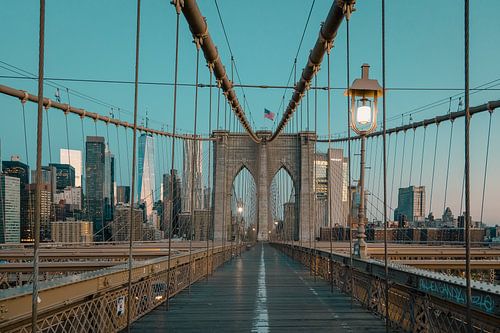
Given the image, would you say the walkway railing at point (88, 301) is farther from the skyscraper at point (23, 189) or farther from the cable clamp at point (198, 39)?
the skyscraper at point (23, 189)

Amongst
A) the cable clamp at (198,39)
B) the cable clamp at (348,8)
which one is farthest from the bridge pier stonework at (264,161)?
the cable clamp at (348,8)

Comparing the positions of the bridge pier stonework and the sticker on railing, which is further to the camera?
the bridge pier stonework

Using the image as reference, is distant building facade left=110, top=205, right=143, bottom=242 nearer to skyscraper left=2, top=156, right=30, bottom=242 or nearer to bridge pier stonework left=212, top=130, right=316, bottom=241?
bridge pier stonework left=212, top=130, right=316, bottom=241

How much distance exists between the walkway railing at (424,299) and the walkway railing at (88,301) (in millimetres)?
3375

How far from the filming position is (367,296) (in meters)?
8.52

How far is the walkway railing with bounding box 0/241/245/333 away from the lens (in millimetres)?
3938

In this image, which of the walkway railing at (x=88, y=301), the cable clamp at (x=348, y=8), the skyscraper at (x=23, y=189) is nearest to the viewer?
the walkway railing at (x=88, y=301)

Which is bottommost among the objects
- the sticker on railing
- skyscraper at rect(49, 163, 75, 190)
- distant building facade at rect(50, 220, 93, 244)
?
distant building facade at rect(50, 220, 93, 244)

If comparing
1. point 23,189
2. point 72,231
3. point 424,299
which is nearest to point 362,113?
point 424,299

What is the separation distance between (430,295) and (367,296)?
10.7 ft

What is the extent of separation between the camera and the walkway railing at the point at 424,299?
4.21 metres

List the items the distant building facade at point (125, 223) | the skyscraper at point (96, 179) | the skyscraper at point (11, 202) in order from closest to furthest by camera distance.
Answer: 1. the skyscraper at point (11, 202)
2. the skyscraper at point (96, 179)
3. the distant building facade at point (125, 223)

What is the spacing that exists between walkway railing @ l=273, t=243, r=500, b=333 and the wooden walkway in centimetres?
32

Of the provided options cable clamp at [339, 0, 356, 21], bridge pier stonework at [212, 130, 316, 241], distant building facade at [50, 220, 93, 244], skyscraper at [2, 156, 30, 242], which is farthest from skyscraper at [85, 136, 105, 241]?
cable clamp at [339, 0, 356, 21]
